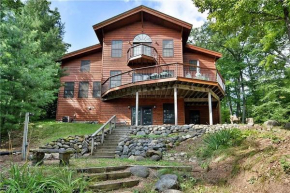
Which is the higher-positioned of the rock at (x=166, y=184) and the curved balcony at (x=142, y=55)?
the curved balcony at (x=142, y=55)

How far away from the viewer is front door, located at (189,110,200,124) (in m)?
16.8

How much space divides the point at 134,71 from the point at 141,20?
15.4ft

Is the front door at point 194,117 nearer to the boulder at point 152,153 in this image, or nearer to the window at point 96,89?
the window at point 96,89

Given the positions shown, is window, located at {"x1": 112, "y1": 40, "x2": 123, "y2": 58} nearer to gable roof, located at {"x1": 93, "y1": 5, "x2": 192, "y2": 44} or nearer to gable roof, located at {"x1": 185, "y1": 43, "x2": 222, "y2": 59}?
gable roof, located at {"x1": 93, "y1": 5, "x2": 192, "y2": 44}

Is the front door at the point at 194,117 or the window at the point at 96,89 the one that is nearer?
the window at the point at 96,89

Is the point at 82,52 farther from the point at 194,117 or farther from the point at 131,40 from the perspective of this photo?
the point at 194,117

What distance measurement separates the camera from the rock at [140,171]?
16.3 feet

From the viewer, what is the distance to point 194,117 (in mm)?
16938

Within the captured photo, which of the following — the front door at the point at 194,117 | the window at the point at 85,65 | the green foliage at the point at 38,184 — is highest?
the window at the point at 85,65

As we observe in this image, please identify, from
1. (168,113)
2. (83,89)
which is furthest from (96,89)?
(168,113)

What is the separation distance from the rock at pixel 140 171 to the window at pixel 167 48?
460 inches

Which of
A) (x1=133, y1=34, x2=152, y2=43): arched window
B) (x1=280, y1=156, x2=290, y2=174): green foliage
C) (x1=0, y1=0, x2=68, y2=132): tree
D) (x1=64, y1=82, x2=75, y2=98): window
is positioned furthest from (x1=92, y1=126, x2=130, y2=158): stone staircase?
(x1=133, y1=34, x2=152, y2=43): arched window

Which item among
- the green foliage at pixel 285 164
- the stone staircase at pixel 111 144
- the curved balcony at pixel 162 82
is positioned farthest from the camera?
the curved balcony at pixel 162 82

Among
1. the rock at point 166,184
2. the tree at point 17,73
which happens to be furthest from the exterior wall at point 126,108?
the rock at point 166,184
